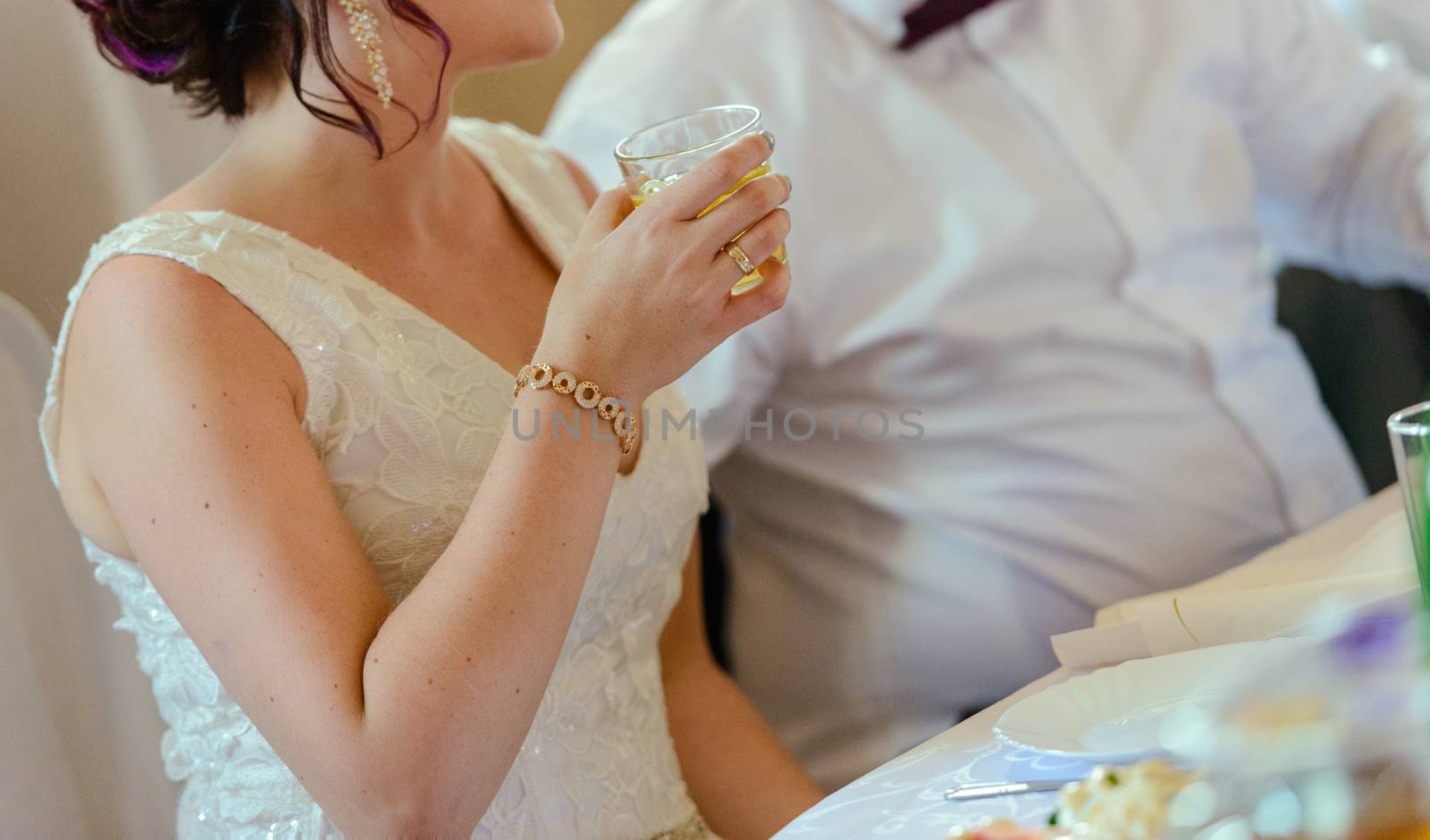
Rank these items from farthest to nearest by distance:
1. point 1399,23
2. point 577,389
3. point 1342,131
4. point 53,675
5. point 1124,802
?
point 1399,23 < point 1342,131 < point 53,675 < point 577,389 < point 1124,802

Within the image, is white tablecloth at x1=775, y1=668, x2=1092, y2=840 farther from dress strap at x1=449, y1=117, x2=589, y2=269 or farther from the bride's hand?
dress strap at x1=449, y1=117, x2=589, y2=269

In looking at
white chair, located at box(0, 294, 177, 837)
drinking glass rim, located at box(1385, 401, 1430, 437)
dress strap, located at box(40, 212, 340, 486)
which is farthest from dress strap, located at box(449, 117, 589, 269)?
drinking glass rim, located at box(1385, 401, 1430, 437)

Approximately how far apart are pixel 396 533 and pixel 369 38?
14.2 inches

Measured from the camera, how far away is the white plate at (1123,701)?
2.21ft

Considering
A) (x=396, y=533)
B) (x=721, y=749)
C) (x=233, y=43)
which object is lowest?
(x=721, y=749)

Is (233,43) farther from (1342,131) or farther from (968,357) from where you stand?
(1342,131)

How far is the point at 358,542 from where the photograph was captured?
844 millimetres

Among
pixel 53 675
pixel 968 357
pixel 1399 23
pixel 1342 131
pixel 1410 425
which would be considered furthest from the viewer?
pixel 1399 23

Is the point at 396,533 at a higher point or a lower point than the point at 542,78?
lower

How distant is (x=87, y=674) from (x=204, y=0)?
1.78ft

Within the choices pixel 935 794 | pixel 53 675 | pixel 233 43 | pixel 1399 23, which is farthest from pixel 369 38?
pixel 1399 23

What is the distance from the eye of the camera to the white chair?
99 cm

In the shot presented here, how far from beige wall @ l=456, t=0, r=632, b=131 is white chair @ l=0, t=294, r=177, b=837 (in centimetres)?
65

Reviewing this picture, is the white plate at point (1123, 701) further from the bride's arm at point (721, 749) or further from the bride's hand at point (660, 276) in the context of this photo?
the bride's arm at point (721, 749)
